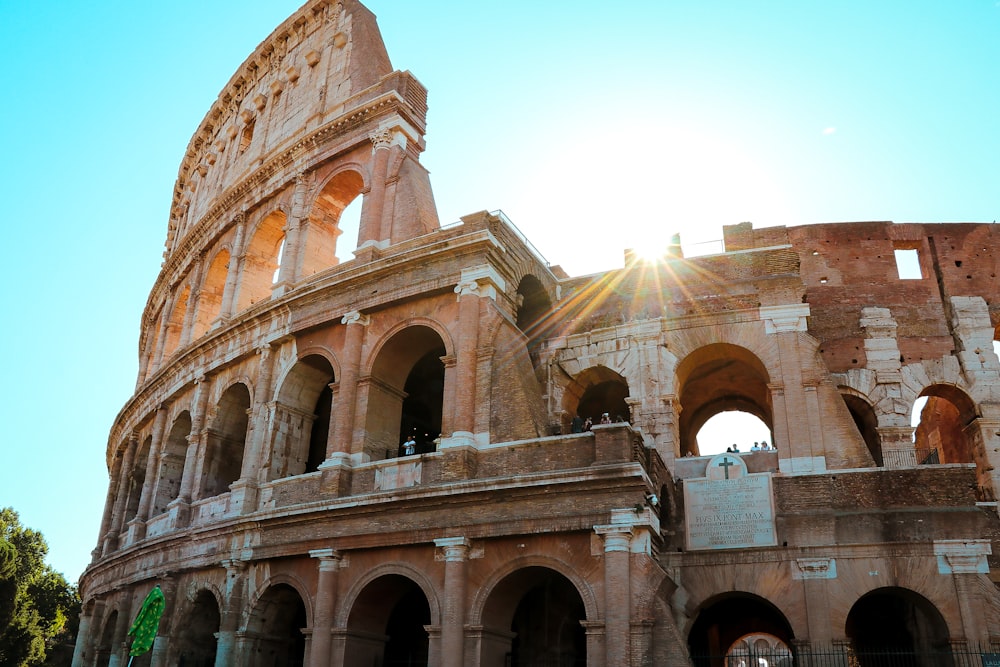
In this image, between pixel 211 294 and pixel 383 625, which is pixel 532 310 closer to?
pixel 383 625

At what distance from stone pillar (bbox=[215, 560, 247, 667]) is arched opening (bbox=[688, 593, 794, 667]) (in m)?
9.32

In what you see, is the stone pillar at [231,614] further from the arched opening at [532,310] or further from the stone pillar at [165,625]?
the arched opening at [532,310]

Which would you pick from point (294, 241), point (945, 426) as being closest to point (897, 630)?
point (945, 426)

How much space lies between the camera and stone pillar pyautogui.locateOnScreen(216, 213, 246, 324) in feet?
70.3

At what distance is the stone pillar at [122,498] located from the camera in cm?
2353

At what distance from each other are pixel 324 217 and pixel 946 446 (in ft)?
53.4

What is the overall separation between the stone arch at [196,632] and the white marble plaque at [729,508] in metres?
9.89

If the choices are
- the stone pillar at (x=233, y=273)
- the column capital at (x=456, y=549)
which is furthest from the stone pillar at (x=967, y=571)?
the stone pillar at (x=233, y=273)

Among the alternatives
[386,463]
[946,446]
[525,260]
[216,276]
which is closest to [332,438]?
[386,463]

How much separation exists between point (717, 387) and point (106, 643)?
16.4 m

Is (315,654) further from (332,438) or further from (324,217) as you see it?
(324,217)

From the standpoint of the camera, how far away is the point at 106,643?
21625mm

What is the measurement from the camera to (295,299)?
18.4 metres

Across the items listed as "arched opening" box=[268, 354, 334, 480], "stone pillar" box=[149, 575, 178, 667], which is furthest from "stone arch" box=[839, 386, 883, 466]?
"stone pillar" box=[149, 575, 178, 667]
